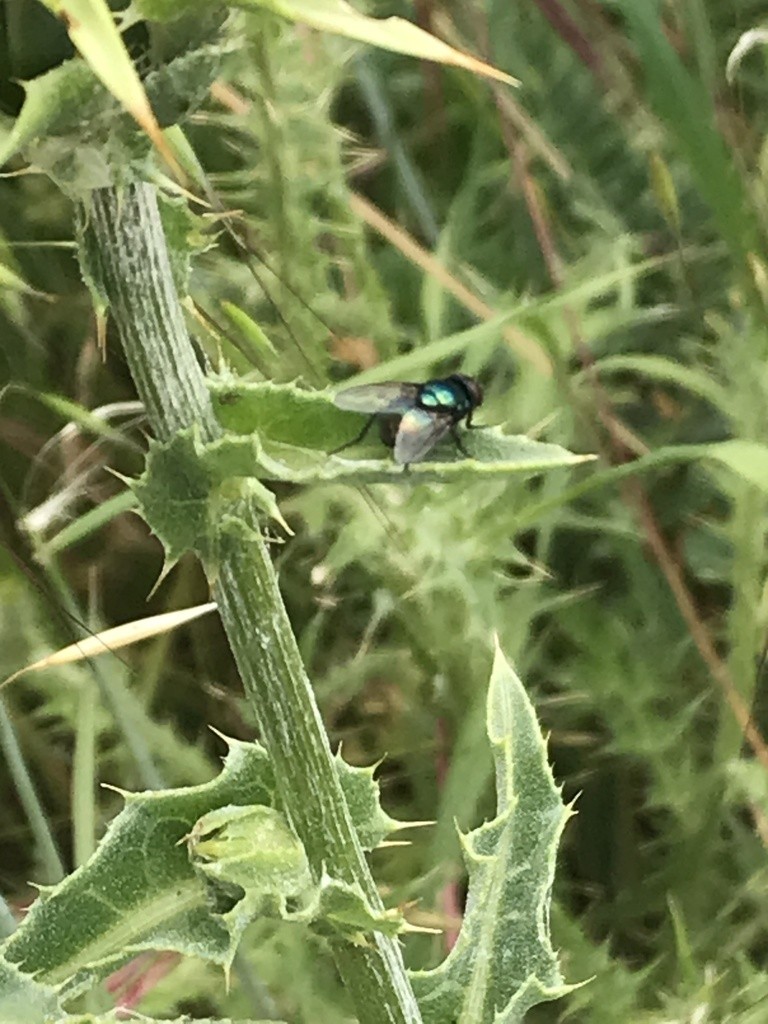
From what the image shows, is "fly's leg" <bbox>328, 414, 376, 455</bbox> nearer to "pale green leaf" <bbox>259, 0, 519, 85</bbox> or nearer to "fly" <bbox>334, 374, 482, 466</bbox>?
"fly" <bbox>334, 374, 482, 466</bbox>

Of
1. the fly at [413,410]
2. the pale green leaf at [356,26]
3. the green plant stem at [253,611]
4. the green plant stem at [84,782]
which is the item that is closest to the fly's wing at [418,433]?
the fly at [413,410]

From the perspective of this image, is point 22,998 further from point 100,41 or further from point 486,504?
point 486,504

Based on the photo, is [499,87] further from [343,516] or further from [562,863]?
[562,863]

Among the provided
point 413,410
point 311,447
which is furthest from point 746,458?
point 311,447

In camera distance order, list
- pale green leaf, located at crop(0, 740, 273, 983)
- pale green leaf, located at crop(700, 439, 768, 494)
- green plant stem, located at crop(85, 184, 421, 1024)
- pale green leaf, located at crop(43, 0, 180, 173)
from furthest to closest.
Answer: pale green leaf, located at crop(700, 439, 768, 494)
pale green leaf, located at crop(0, 740, 273, 983)
green plant stem, located at crop(85, 184, 421, 1024)
pale green leaf, located at crop(43, 0, 180, 173)

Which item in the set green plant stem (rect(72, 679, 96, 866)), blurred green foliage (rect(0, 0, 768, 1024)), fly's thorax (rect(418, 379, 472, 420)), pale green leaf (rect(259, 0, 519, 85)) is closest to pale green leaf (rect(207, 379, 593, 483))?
fly's thorax (rect(418, 379, 472, 420))

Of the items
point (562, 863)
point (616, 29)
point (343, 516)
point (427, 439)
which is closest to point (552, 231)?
point (616, 29)

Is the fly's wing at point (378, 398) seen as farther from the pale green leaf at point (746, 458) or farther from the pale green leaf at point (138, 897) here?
the pale green leaf at point (746, 458)

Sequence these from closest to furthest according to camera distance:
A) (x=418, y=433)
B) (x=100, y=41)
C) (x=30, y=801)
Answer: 1. (x=100, y=41)
2. (x=418, y=433)
3. (x=30, y=801)
